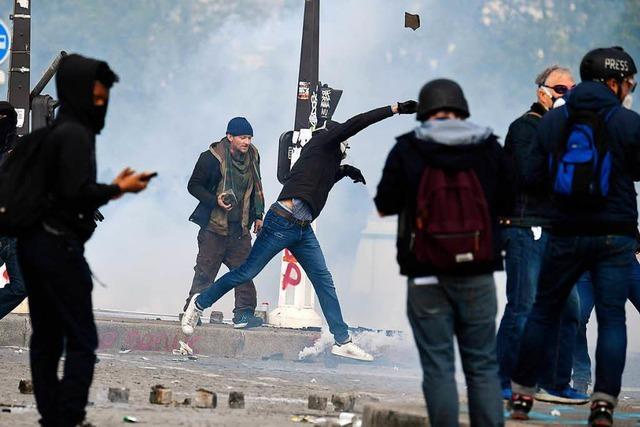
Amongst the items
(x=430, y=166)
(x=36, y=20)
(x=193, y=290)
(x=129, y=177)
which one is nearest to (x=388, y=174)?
(x=430, y=166)

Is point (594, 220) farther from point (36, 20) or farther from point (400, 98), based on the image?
point (36, 20)

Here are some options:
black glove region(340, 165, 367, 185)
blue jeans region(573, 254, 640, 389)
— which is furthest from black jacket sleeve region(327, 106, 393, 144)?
blue jeans region(573, 254, 640, 389)

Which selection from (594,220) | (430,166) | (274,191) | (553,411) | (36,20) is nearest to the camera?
(430,166)

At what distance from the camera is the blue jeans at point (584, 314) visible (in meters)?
9.75

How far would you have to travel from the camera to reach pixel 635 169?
21.6ft

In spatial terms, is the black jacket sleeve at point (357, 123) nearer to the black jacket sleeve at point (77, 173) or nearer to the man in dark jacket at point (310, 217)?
the man in dark jacket at point (310, 217)

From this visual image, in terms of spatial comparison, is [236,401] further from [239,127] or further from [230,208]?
[239,127]

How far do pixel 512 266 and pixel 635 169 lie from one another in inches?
56.7

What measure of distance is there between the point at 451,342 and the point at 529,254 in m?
2.30

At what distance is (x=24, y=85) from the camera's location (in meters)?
14.2

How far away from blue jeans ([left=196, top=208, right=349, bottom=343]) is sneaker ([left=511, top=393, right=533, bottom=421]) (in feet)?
16.4

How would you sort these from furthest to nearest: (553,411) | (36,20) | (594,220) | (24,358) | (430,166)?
(36,20) → (24,358) → (553,411) → (594,220) → (430,166)

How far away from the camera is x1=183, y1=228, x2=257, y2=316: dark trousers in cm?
1472

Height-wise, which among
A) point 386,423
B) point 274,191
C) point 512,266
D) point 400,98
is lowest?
point 386,423
